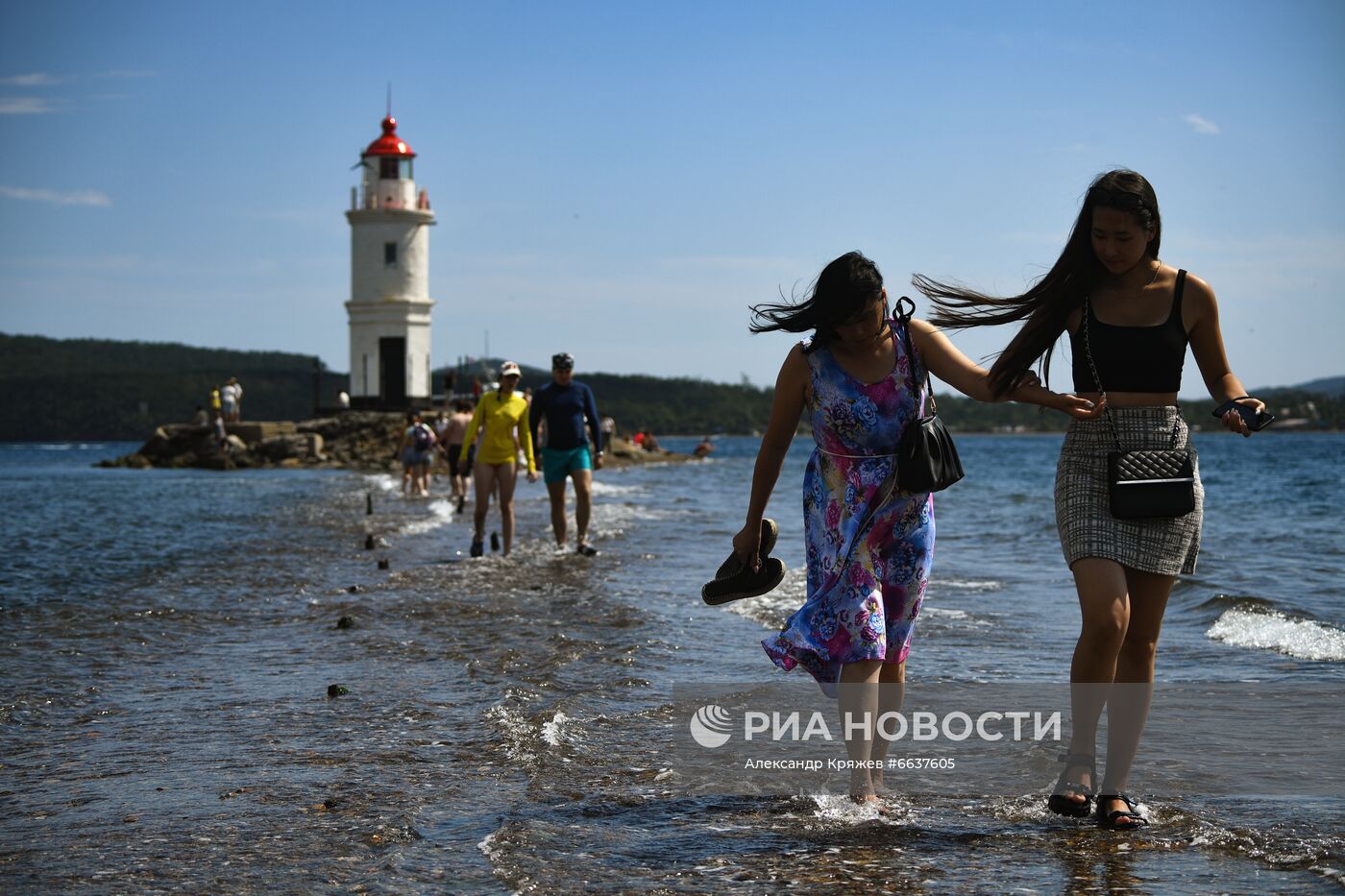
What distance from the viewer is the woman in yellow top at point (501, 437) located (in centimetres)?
1324

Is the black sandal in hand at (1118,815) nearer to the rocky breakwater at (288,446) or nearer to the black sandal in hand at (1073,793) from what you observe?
the black sandal in hand at (1073,793)

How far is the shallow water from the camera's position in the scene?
4.01m

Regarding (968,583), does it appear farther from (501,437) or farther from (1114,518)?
(1114,518)

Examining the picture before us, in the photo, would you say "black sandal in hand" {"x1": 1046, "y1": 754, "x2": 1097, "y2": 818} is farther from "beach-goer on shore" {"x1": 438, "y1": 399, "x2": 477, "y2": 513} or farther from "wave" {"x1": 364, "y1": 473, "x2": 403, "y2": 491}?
"wave" {"x1": 364, "y1": 473, "x2": 403, "y2": 491}

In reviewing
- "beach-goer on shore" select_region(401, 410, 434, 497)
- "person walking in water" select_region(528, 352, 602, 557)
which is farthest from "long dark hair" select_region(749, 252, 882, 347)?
"beach-goer on shore" select_region(401, 410, 434, 497)

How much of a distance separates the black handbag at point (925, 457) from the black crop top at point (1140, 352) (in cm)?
54

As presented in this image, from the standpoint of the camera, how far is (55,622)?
9.54 meters

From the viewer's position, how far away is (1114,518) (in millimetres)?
4297

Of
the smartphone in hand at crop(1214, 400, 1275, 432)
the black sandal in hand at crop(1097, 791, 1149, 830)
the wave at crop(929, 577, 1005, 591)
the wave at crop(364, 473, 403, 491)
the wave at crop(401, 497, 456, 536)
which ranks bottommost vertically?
the wave at crop(364, 473, 403, 491)

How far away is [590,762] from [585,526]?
895 cm

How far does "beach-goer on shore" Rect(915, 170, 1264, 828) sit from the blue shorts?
352 inches

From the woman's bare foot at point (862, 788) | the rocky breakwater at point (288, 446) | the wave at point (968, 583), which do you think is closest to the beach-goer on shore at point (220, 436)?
the rocky breakwater at point (288, 446)

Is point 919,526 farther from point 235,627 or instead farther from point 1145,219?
point 235,627

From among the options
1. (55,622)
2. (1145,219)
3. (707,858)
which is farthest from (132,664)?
(1145,219)
